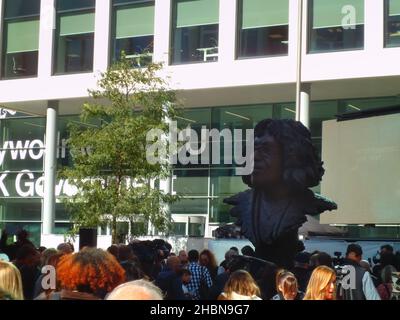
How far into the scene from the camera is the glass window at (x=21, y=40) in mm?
31312

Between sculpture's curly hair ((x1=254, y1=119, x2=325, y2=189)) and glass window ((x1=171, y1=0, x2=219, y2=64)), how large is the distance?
60.4 ft

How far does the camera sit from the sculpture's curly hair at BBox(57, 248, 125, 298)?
4668 millimetres

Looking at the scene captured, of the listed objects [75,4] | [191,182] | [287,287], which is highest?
[75,4]

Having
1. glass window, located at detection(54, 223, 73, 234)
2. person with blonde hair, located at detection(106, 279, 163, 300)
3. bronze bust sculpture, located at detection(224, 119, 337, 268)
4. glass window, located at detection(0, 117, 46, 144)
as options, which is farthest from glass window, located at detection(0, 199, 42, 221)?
person with blonde hair, located at detection(106, 279, 163, 300)

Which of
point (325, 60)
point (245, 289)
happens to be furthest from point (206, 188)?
point (245, 289)

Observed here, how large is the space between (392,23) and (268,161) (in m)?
17.0

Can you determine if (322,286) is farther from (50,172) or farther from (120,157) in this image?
(50,172)

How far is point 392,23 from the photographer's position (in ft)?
82.5

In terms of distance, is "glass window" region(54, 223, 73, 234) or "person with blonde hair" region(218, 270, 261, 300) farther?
"glass window" region(54, 223, 73, 234)

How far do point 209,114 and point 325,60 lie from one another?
249 inches

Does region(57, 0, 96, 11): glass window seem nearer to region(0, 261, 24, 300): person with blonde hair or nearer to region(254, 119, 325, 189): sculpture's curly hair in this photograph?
region(254, 119, 325, 189): sculpture's curly hair

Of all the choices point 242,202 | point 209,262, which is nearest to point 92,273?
point 242,202

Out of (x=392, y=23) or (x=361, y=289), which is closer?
(x=361, y=289)

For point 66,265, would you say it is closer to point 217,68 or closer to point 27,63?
point 217,68
